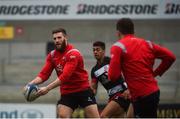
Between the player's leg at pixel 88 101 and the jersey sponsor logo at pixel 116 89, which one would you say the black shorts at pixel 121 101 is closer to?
the jersey sponsor logo at pixel 116 89

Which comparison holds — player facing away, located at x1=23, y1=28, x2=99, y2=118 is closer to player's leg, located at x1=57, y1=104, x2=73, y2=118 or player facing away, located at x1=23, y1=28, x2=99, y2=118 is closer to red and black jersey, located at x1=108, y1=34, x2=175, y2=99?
player's leg, located at x1=57, y1=104, x2=73, y2=118

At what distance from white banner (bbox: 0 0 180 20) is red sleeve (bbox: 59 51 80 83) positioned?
500 centimetres

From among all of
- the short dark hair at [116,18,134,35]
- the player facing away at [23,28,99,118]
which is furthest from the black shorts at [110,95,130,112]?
the short dark hair at [116,18,134,35]

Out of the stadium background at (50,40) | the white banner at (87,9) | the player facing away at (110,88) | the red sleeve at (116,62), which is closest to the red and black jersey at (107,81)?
the player facing away at (110,88)

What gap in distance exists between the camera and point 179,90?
12961 millimetres

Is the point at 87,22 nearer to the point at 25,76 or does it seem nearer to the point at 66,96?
the point at 25,76

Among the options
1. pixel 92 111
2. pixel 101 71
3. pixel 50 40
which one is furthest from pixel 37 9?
pixel 92 111

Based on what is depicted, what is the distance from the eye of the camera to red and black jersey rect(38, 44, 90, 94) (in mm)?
7902

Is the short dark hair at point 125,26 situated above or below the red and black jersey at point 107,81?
above

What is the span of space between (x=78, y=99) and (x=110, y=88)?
3.38ft

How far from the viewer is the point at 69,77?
25.7 feet

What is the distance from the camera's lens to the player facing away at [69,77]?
7.96 metres

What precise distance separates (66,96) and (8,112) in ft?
12.3

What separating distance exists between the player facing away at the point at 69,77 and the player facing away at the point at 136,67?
1.35m
